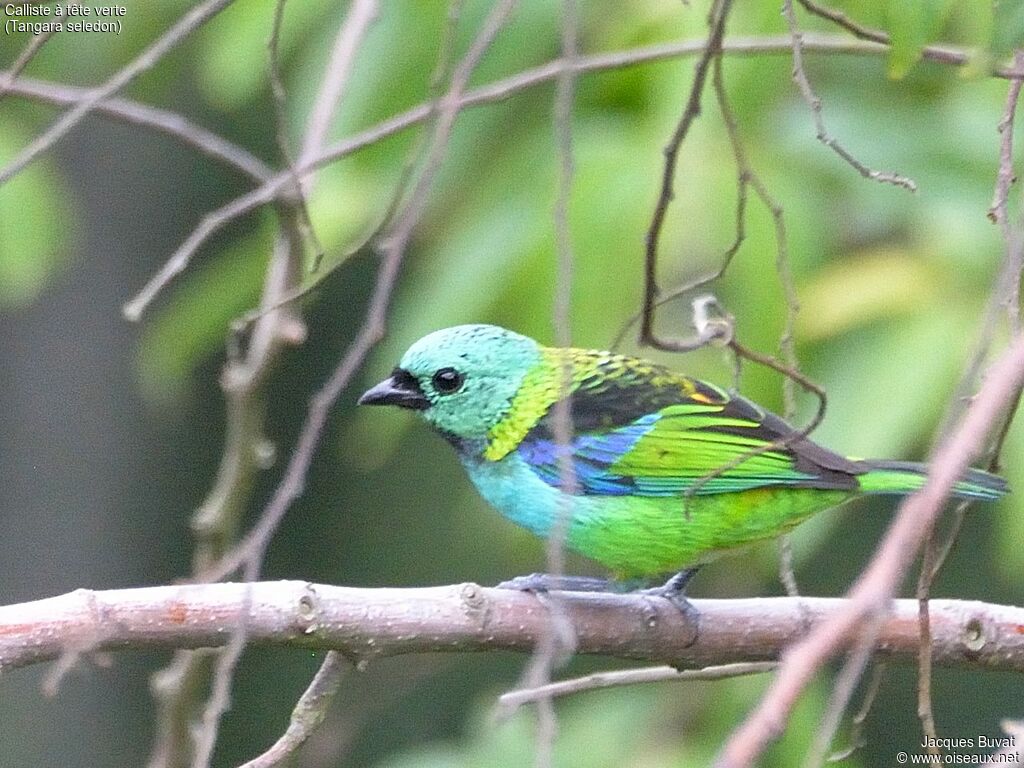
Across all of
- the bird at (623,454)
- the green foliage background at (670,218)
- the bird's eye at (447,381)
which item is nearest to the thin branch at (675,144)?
the green foliage background at (670,218)

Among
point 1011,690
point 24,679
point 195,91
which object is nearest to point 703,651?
point 1011,690

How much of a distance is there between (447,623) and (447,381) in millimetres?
1025

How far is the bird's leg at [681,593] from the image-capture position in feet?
9.40

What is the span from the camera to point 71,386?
6.64 m

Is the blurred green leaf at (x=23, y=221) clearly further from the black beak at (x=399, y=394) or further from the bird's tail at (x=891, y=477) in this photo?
the bird's tail at (x=891, y=477)

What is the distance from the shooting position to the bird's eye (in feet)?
11.5

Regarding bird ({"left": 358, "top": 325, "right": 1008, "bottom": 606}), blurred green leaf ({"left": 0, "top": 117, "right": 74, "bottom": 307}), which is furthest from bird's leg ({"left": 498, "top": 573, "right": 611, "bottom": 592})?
blurred green leaf ({"left": 0, "top": 117, "right": 74, "bottom": 307})

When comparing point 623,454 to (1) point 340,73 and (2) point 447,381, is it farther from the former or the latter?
(1) point 340,73

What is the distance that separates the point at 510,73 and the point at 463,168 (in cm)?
40

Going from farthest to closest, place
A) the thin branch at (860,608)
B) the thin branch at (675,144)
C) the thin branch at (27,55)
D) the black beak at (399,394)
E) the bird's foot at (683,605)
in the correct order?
the black beak at (399,394) < the bird's foot at (683,605) < the thin branch at (27,55) < the thin branch at (675,144) < the thin branch at (860,608)

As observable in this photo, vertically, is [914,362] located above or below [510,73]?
below

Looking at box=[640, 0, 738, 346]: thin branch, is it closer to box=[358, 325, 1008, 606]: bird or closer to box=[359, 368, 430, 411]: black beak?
box=[358, 325, 1008, 606]: bird

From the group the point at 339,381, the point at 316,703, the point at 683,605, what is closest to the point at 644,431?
the point at 683,605

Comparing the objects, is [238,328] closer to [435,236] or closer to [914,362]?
[914,362]
